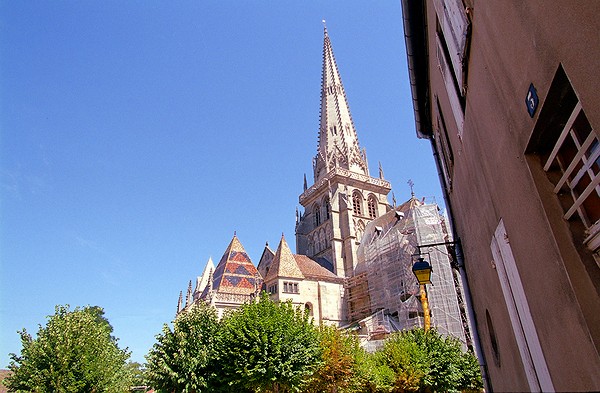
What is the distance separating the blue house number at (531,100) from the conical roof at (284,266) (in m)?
31.6

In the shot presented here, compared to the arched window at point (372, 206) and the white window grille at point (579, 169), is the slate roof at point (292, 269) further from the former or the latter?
the white window grille at point (579, 169)

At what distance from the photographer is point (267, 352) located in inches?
643

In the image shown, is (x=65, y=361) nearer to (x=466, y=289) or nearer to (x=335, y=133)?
(x=466, y=289)

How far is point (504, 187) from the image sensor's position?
412 centimetres

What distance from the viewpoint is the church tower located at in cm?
4147

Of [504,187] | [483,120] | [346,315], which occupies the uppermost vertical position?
[346,315]

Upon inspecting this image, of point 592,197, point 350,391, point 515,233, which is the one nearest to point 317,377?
→ point 350,391

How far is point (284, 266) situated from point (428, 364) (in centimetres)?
1665

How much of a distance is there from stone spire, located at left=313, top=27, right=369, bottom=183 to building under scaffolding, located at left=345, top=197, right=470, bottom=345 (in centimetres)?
1220

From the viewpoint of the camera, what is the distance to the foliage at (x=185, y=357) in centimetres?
1705

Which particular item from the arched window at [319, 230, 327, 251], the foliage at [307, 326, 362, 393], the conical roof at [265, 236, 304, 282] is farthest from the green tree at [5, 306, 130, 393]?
the arched window at [319, 230, 327, 251]

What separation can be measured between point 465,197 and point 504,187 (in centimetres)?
297

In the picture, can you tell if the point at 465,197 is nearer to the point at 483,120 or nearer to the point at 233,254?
the point at 483,120

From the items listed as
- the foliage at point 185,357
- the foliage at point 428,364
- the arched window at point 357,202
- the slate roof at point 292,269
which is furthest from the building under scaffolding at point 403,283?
the foliage at point 185,357
